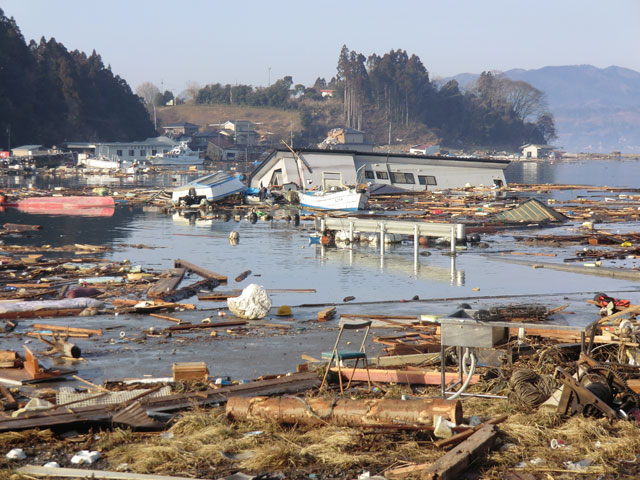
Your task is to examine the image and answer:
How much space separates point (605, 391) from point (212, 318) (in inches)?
331

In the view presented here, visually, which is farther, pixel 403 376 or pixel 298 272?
pixel 298 272

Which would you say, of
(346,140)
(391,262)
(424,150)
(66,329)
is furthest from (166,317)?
(424,150)

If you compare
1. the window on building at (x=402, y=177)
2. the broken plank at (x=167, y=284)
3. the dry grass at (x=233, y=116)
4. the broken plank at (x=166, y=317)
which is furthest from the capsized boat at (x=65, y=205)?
the dry grass at (x=233, y=116)

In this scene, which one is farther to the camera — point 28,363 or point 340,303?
point 340,303

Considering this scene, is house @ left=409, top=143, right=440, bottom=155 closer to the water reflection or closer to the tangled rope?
the water reflection

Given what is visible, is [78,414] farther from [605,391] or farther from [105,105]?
[105,105]

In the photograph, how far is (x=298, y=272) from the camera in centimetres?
2242

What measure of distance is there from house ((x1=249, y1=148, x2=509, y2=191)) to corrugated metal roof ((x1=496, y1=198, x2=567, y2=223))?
19.8m

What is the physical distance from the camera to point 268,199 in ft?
165

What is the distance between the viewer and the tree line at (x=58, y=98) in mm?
112438

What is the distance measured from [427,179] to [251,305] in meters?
46.4

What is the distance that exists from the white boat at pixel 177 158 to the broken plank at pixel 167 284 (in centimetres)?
10042

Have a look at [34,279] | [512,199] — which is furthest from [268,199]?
[34,279]

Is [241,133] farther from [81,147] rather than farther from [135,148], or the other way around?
[81,147]
